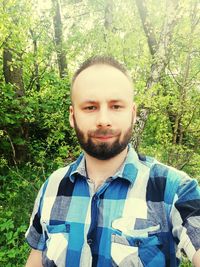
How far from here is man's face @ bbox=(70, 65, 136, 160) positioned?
185cm

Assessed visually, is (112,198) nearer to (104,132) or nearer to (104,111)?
(104,132)

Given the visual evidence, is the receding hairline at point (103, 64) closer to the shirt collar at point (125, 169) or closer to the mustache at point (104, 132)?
the mustache at point (104, 132)

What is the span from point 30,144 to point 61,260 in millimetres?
7325

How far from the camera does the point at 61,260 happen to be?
1833mm

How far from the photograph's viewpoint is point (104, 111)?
6.09 ft

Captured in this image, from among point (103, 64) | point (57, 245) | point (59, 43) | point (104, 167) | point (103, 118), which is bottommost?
point (57, 245)

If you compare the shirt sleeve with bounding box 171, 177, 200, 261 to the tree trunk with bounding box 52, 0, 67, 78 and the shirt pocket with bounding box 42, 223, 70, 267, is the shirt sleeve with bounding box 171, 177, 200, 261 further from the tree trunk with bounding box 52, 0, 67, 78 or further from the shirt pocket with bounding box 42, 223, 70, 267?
the tree trunk with bounding box 52, 0, 67, 78

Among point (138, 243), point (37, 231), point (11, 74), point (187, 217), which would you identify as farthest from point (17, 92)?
point (187, 217)

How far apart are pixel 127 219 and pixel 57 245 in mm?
405

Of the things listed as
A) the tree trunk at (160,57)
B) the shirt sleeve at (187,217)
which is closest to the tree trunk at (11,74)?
the tree trunk at (160,57)

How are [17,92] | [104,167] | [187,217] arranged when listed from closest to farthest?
1. [187,217]
2. [104,167]
3. [17,92]

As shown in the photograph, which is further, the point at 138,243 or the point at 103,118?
the point at 103,118

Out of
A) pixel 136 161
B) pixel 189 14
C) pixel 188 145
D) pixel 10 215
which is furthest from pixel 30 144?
pixel 136 161

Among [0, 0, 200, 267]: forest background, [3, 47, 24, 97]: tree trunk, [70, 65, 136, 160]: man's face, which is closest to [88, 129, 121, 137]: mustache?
[70, 65, 136, 160]: man's face
